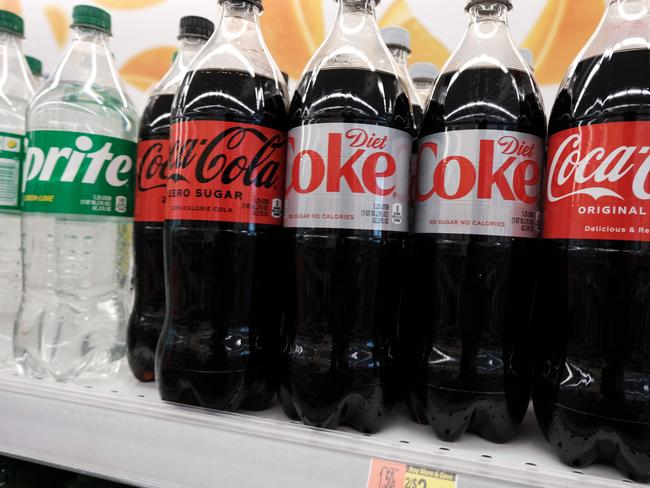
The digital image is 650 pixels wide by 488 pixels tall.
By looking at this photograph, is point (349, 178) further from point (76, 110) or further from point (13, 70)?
point (13, 70)

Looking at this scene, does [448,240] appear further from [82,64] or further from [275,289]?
[82,64]

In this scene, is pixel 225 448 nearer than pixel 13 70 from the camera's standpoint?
Yes

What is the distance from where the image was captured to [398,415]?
0.88 meters

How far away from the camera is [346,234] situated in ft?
2.59

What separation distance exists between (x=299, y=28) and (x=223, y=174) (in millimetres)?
1056

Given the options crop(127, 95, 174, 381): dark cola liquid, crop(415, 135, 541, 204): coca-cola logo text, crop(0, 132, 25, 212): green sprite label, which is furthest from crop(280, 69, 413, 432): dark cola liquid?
crop(0, 132, 25, 212): green sprite label

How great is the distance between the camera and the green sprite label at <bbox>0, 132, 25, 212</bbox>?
112 cm

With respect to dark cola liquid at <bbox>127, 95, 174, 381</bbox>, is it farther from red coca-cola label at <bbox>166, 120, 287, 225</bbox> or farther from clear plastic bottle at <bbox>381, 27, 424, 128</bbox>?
clear plastic bottle at <bbox>381, 27, 424, 128</bbox>

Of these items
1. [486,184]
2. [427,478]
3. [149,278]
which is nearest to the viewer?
[427,478]

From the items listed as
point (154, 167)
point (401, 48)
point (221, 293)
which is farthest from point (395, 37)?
point (221, 293)

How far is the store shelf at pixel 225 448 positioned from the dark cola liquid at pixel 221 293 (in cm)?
5

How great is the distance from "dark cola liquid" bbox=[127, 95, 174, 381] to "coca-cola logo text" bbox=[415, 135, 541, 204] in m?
0.59

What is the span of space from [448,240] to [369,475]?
36cm

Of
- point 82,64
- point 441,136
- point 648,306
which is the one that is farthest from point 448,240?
point 82,64
